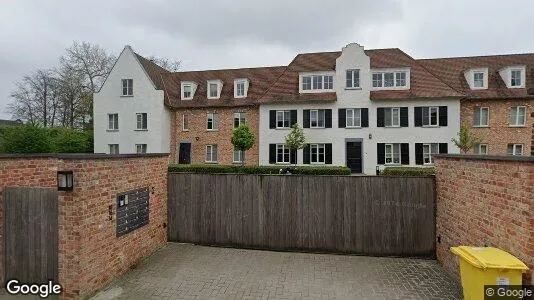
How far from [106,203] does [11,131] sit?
19826 millimetres

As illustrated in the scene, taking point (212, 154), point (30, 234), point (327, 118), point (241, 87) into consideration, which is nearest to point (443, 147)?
point (327, 118)

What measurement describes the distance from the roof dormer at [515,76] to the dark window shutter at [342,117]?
12393 mm

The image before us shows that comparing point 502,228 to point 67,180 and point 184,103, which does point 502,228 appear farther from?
point 184,103

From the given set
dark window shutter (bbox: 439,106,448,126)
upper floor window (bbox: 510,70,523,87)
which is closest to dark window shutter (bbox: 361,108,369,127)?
dark window shutter (bbox: 439,106,448,126)

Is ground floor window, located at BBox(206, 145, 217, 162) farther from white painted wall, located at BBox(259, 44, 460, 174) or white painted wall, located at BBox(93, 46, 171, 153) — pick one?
white painted wall, located at BBox(259, 44, 460, 174)

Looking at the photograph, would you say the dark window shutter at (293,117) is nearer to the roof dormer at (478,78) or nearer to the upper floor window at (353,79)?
the upper floor window at (353,79)

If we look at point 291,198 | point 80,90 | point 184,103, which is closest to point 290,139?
point 184,103

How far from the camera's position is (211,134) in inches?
1014

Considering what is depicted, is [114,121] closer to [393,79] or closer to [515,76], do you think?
[393,79]

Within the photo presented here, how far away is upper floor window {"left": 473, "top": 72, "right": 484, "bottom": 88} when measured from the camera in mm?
22734

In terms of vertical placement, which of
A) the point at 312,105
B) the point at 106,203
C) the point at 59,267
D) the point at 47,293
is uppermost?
the point at 312,105

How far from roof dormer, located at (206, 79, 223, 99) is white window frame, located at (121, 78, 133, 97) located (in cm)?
653

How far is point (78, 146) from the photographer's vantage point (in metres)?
25.6

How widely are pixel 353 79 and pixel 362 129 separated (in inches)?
158
